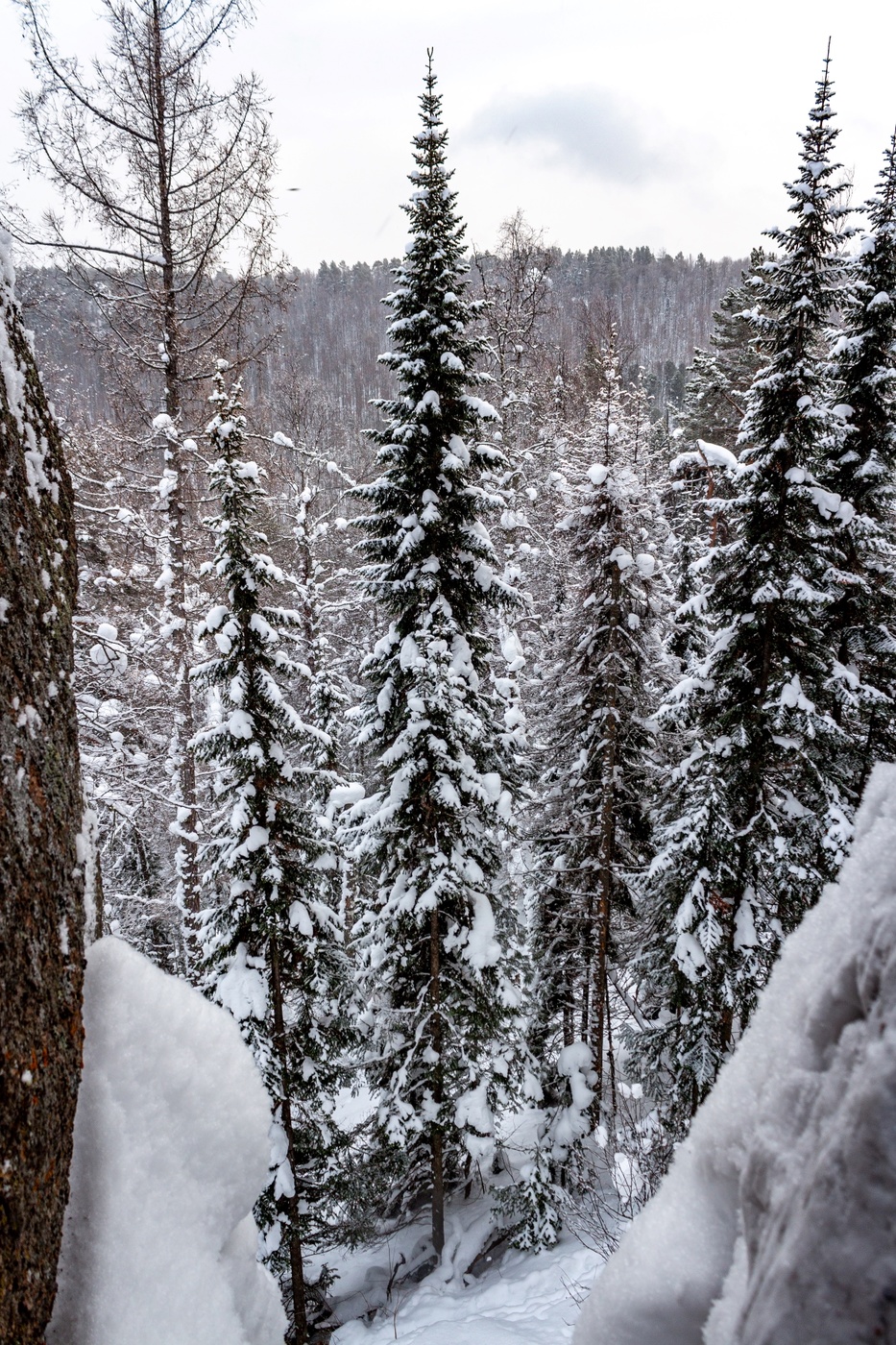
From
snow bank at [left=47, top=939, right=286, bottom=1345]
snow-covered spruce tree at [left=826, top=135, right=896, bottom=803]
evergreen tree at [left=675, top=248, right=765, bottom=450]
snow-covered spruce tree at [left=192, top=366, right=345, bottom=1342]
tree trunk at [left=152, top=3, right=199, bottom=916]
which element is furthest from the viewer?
evergreen tree at [left=675, top=248, right=765, bottom=450]

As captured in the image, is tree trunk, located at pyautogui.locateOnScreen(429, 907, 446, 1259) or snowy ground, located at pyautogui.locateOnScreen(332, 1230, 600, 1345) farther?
tree trunk, located at pyautogui.locateOnScreen(429, 907, 446, 1259)

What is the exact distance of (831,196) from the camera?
882 cm

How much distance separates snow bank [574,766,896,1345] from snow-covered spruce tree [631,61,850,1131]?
8930mm

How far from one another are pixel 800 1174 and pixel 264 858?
8309 millimetres

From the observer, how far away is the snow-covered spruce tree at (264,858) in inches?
322

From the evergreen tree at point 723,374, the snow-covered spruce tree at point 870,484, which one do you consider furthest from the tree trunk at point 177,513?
the evergreen tree at point 723,374

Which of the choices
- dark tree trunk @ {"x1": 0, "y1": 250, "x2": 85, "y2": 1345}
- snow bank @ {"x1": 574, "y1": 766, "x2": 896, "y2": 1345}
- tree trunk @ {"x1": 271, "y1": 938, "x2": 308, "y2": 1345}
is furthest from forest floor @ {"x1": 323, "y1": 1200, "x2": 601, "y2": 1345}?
snow bank @ {"x1": 574, "y1": 766, "x2": 896, "y2": 1345}

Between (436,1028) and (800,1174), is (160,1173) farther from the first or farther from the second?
(436,1028)

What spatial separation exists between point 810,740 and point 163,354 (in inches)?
437

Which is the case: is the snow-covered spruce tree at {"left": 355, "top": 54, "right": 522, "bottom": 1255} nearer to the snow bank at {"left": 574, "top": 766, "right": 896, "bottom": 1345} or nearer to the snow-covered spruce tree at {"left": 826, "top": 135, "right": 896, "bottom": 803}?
the snow-covered spruce tree at {"left": 826, "top": 135, "right": 896, "bottom": 803}

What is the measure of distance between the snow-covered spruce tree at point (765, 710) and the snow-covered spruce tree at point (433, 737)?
9.32 ft

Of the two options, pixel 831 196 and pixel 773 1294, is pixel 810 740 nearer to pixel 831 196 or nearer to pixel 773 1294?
pixel 831 196

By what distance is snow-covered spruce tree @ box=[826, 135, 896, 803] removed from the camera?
10.4 meters

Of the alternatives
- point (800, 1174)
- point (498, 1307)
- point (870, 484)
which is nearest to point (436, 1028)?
point (498, 1307)
